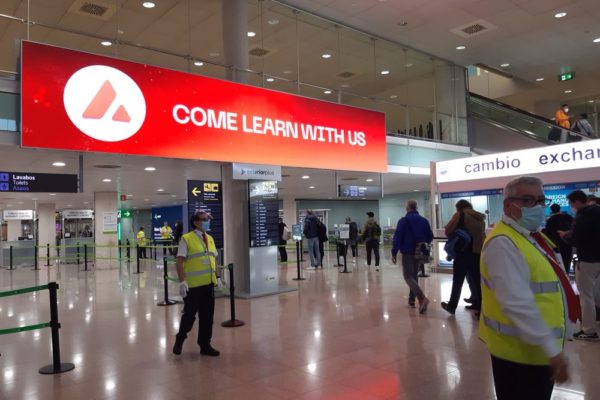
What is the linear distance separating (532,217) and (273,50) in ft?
38.9

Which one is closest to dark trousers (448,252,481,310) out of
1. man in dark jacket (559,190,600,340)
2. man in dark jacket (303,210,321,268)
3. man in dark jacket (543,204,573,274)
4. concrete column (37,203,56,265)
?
man in dark jacket (543,204,573,274)

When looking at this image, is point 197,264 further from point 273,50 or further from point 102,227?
point 102,227

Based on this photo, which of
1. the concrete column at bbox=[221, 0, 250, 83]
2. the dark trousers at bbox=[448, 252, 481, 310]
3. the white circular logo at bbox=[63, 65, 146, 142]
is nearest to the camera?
the white circular logo at bbox=[63, 65, 146, 142]

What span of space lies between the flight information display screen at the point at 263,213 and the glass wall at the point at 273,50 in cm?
211

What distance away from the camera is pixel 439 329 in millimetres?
6008

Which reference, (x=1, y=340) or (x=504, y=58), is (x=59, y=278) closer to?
(x=1, y=340)

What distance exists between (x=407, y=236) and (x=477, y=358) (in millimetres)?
2713

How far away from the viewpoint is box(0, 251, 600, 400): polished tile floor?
4066mm

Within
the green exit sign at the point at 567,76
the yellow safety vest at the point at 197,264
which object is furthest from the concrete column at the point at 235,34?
the green exit sign at the point at 567,76

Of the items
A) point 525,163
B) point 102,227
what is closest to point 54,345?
point 525,163

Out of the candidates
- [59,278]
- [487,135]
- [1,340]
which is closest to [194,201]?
[1,340]

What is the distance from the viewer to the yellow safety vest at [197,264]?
16.8ft

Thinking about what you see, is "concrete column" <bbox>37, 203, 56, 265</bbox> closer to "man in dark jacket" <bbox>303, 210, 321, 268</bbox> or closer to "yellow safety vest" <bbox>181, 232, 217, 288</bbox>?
"man in dark jacket" <bbox>303, 210, 321, 268</bbox>

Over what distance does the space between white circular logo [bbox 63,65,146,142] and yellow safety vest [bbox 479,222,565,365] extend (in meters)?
6.17
